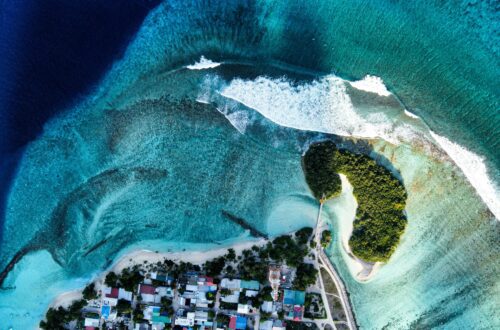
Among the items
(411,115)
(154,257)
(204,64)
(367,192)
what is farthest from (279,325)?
(204,64)

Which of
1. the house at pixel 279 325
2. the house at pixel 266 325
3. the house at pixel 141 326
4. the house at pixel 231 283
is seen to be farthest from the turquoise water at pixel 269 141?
the house at pixel 266 325

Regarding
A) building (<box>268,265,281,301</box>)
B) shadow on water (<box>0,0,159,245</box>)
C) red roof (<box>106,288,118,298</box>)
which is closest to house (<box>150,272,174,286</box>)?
red roof (<box>106,288,118,298</box>)

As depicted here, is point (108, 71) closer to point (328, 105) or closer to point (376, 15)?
point (328, 105)

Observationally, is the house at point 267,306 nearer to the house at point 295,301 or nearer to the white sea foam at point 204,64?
the house at point 295,301

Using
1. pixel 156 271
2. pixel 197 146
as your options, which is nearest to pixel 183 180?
pixel 197 146

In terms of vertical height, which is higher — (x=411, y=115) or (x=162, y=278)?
(x=411, y=115)

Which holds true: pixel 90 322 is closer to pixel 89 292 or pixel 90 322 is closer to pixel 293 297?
pixel 89 292

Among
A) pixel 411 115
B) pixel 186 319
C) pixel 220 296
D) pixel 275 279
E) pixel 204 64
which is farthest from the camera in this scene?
pixel 220 296
